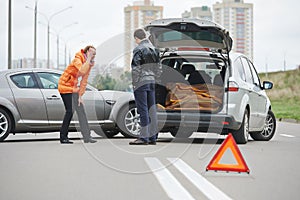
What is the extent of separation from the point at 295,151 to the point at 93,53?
13.4 feet

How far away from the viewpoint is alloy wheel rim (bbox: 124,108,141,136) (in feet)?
43.2

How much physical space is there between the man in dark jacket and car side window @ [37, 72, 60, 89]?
1816mm

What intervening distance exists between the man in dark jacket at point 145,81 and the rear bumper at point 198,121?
329mm

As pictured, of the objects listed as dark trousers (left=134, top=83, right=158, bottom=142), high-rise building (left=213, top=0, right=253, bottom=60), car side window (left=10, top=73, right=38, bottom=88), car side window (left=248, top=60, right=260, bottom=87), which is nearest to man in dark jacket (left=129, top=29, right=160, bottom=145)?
dark trousers (left=134, top=83, right=158, bottom=142)

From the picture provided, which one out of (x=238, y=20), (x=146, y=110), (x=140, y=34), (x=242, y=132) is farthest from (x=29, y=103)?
(x=238, y=20)

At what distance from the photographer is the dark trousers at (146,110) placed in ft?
39.2

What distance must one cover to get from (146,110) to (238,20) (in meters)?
142

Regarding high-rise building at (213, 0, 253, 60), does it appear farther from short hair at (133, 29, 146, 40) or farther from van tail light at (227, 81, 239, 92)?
short hair at (133, 29, 146, 40)

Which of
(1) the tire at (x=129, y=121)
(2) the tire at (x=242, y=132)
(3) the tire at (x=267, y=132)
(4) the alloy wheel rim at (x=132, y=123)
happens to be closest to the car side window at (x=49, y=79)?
(1) the tire at (x=129, y=121)

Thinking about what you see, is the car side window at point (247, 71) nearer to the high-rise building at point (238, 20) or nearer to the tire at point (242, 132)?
the tire at point (242, 132)

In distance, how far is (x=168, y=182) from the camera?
7375 mm

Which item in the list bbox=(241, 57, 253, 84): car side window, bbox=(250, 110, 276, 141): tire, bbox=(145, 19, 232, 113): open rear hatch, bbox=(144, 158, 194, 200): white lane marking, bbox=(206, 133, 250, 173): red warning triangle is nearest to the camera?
bbox=(144, 158, 194, 200): white lane marking

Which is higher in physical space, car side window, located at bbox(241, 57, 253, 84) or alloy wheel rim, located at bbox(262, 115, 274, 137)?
car side window, located at bbox(241, 57, 253, 84)

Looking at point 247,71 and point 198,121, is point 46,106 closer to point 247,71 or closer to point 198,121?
point 198,121
